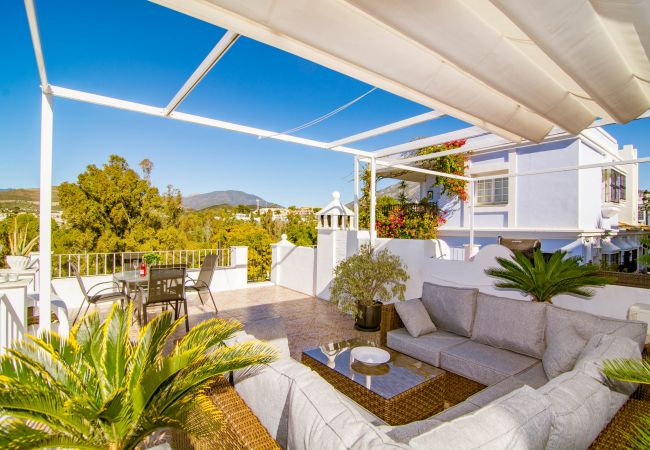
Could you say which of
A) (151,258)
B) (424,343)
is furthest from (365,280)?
(151,258)

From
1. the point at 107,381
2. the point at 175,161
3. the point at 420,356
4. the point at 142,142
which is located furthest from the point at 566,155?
the point at 175,161

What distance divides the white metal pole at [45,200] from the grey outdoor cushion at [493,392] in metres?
3.98

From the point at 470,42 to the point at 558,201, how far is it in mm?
8332

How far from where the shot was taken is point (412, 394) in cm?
245

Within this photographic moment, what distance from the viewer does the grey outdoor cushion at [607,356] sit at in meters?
1.67

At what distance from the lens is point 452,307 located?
3.65 metres

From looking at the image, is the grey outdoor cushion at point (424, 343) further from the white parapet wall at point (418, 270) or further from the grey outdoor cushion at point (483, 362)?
the white parapet wall at point (418, 270)

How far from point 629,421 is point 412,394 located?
1.24 metres

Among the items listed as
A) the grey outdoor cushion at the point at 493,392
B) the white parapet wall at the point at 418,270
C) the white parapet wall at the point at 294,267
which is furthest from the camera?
the white parapet wall at the point at 294,267

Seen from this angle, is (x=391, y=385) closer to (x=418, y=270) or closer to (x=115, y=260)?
(x=418, y=270)

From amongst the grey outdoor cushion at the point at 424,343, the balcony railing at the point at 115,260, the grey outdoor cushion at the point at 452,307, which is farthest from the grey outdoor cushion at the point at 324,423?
the balcony railing at the point at 115,260

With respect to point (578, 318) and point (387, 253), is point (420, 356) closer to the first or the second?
point (578, 318)

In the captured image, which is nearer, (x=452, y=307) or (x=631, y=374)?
(x=631, y=374)

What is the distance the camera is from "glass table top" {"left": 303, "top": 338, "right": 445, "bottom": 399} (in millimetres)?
2506
